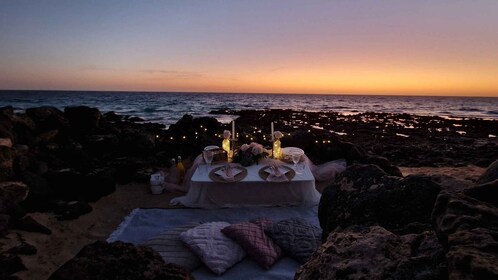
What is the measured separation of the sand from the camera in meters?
5.13

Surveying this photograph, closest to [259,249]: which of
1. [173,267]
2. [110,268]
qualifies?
[173,267]

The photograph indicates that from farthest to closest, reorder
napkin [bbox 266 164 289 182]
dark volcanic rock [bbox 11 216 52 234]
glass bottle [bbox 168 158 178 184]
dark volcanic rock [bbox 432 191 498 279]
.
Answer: glass bottle [bbox 168 158 178 184]
napkin [bbox 266 164 289 182]
dark volcanic rock [bbox 11 216 52 234]
dark volcanic rock [bbox 432 191 498 279]

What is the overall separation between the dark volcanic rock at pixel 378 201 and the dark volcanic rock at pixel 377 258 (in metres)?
0.38

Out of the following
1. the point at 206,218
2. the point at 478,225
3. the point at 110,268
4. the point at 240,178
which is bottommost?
the point at 206,218

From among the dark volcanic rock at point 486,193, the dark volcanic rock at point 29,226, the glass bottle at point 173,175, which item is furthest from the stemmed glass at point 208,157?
the dark volcanic rock at point 486,193

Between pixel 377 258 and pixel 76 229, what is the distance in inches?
246

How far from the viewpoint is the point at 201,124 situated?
60.0ft

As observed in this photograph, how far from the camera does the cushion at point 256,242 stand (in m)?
4.77

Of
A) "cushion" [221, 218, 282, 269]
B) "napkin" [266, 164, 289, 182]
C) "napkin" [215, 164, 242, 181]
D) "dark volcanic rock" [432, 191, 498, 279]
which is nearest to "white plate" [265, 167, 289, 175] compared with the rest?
"napkin" [266, 164, 289, 182]

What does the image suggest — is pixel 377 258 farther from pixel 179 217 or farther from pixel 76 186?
pixel 76 186

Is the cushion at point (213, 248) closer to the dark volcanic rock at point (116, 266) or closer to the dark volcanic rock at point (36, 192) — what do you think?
the dark volcanic rock at point (116, 266)

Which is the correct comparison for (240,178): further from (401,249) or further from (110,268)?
(401,249)

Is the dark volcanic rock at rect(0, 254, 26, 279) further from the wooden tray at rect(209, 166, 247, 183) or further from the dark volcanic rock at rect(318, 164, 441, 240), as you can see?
the dark volcanic rock at rect(318, 164, 441, 240)

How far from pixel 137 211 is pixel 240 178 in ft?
7.56
